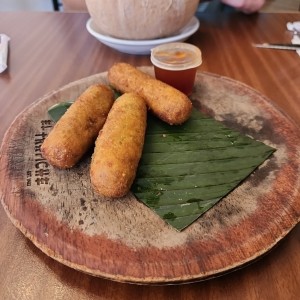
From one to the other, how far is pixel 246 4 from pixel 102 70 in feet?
2.68

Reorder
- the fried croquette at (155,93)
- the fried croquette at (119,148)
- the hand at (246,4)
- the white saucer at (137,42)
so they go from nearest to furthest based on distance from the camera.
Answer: the fried croquette at (119,148), the fried croquette at (155,93), the white saucer at (137,42), the hand at (246,4)

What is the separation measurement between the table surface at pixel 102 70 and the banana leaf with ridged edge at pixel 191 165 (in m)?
0.15

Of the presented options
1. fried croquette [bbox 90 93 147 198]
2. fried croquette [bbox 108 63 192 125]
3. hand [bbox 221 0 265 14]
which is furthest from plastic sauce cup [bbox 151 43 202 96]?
hand [bbox 221 0 265 14]

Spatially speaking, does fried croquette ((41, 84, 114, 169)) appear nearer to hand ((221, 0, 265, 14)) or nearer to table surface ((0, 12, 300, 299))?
table surface ((0, 12, 300, 299))

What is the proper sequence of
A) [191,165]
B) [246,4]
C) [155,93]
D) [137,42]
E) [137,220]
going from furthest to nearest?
[246,4]
[137,42]
[155,93]
[191,165]
[137,220]

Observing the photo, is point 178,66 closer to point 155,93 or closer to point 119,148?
point 155,93

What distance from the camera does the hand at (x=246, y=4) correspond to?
1691mm

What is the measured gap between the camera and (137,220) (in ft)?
2.30

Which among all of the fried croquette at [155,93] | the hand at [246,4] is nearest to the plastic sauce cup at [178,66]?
the fried croquette at [155,93]

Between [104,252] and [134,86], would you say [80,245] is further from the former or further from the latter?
[134,86]

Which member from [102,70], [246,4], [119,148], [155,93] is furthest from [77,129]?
[246,4]

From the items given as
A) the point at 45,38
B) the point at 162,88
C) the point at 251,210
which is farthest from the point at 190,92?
the point at 45,38

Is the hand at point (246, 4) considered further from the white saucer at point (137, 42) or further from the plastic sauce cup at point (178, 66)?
the plastic sauce cup at point (178, 66)

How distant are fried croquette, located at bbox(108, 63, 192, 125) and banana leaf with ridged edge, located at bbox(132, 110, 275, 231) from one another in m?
0.04
